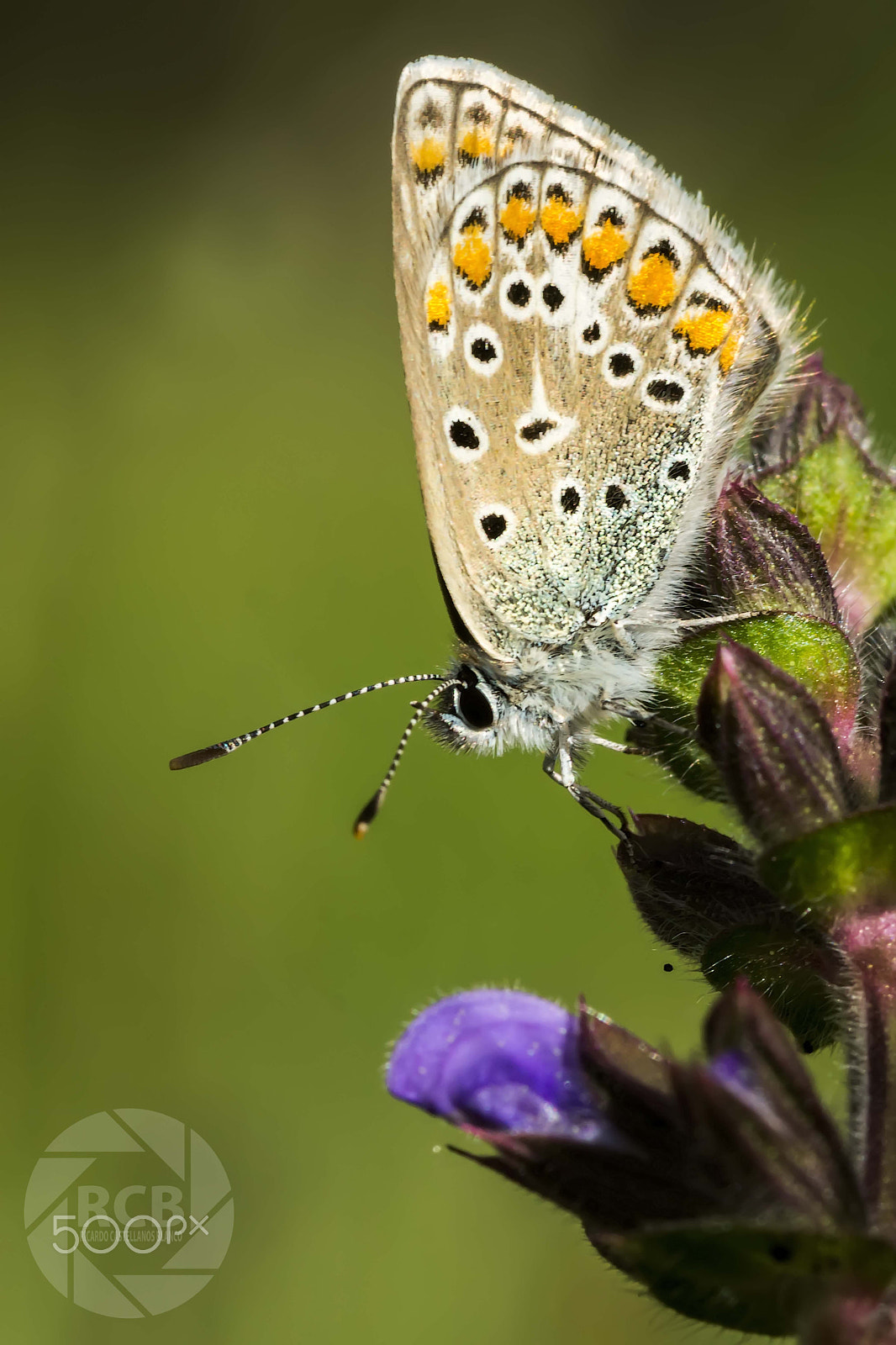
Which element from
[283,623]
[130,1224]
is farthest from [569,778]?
[283,623]

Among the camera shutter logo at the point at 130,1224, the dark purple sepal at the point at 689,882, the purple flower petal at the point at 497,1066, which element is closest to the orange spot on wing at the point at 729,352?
the dark purple sepal at the point at 689,882

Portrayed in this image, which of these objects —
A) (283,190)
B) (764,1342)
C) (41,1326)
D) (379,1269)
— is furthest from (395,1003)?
(283,190)

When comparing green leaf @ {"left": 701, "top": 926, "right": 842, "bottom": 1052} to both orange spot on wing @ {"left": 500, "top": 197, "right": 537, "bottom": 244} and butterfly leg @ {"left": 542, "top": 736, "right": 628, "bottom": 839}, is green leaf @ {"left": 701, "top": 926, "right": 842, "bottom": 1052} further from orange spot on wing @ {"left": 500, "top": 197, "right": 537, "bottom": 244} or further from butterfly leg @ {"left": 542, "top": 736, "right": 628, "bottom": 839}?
orange spot on wing @ {"left": 500, "top": 197, "right": 537, "bottom": 244}

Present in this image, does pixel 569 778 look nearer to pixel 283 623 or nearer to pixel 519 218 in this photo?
pixel 519 218

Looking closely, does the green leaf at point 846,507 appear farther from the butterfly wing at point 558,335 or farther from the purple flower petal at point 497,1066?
the purple flower petal at point 497,1066

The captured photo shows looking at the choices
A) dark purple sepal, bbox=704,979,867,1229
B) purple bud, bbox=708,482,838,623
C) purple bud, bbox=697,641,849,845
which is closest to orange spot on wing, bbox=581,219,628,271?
purple bud, bbox=708,482,838,623
